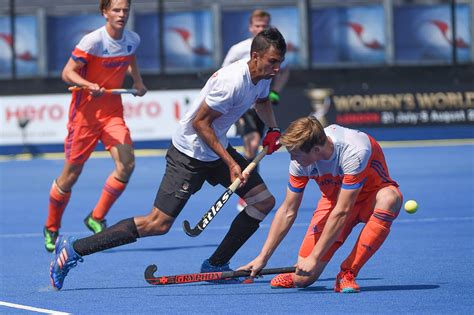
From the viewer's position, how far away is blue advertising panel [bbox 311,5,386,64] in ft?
68.2

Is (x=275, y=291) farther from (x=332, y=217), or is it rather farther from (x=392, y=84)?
(x=392, y=84)

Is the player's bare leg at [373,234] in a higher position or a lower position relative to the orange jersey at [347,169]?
lower

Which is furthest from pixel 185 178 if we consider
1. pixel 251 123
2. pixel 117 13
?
pixel 251 123

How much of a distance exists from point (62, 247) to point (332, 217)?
1583mm

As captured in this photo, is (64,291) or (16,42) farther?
(16,42)

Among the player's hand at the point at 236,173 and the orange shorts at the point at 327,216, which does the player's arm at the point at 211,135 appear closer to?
the player's hand at the point at 236,173

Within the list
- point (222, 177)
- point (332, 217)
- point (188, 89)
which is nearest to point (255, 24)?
point (222, 177)

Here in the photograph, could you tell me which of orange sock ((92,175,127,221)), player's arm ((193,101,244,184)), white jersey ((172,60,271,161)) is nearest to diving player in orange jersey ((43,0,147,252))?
orange sock ((92,175,127,221))

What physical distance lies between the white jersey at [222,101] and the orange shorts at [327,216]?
26.4 inches

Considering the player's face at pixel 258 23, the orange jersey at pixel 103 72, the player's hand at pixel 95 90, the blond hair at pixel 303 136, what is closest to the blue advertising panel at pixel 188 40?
the player's face at pixel 258 23

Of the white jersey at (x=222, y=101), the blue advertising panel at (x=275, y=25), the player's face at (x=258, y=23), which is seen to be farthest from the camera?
the blue advertising panel at (x=275, y=25)

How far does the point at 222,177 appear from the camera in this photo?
690 centimetres

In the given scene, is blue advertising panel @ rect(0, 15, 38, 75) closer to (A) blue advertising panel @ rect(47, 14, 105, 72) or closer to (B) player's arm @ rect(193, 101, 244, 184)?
(A) blue advertising panel @ rect(47, 14, 105, 72)

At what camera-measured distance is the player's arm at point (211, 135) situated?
6.52 meters
